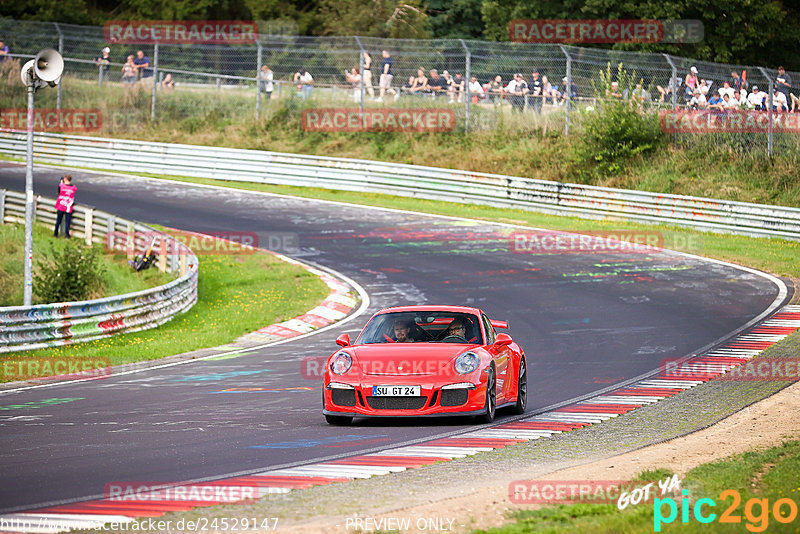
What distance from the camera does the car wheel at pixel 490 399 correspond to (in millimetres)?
10477

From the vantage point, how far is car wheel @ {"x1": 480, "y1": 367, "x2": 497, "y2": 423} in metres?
10.5

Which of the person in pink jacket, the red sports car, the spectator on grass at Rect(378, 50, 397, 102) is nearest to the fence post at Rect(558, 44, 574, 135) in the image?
the spectator on grass at Rect(378, 50, 397, 102)

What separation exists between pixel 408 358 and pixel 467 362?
0.58 meters

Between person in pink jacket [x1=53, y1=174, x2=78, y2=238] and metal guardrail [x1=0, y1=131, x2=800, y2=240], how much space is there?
33.8ft

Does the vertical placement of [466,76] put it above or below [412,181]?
above

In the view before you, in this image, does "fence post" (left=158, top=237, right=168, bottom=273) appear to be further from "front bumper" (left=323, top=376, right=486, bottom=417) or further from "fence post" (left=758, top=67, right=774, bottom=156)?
"fence post" (left=758, top=67, right=774, bottom=156)

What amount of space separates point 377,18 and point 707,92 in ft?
84.3

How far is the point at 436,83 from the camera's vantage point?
3550 centimetres

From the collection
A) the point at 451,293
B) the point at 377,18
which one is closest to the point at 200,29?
the point at 377,18

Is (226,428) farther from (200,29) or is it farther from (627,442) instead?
(200,29)
